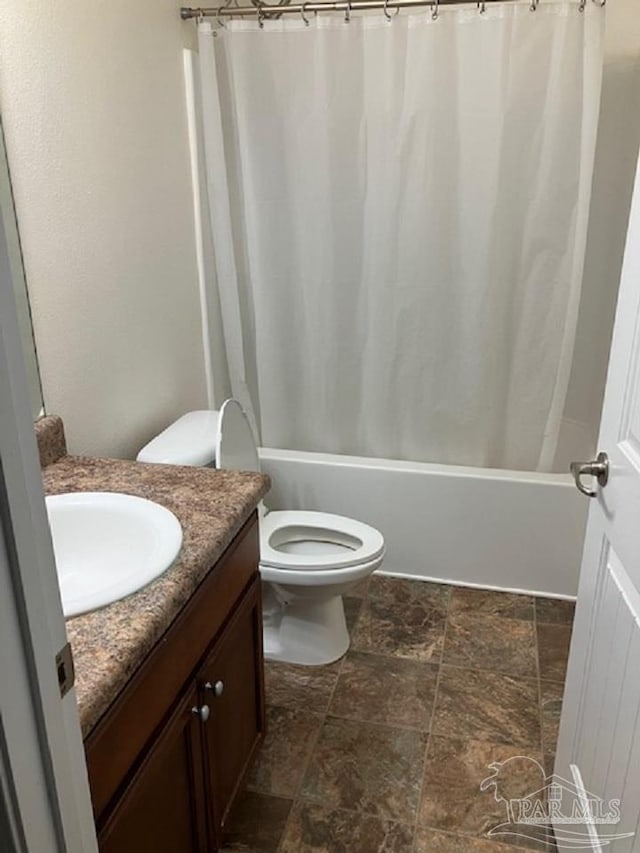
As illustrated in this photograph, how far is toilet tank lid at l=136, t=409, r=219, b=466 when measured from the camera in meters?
1.91

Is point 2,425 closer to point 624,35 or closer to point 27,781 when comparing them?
Result: point 27,781

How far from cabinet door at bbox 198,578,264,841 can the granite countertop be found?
230 millimetres

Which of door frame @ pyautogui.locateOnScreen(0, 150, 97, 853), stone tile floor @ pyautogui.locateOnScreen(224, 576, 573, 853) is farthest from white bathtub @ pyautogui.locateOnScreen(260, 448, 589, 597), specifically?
door frame @ pyautogui.locateOnScreen(0, 150, 97, 853)

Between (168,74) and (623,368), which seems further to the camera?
(168,74)

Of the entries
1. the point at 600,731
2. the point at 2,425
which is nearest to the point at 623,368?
the point at 600,731

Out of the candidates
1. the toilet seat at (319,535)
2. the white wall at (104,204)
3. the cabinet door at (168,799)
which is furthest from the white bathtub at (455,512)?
the cabinet door at (168,799)

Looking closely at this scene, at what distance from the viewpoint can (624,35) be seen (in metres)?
2.43

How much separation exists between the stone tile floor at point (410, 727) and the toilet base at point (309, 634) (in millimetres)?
36

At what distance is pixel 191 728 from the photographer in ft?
4.18

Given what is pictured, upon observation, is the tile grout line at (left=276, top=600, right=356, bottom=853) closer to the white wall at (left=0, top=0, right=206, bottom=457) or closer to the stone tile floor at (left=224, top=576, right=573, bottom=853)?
the stone tile floor at (left=224, top=576, right=573, bottom=853)

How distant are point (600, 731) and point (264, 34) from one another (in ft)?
7.12

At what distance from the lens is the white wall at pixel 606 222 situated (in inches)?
96.0

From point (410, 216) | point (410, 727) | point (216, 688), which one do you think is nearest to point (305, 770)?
point (410, 727)

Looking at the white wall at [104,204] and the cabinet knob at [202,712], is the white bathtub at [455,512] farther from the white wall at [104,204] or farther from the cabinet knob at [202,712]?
the cabinet knob at [202,712]
